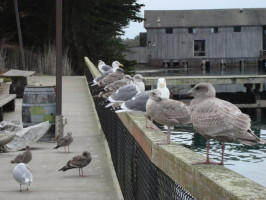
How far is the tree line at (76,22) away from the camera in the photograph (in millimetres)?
39000

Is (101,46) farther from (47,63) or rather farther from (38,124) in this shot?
(38,124)

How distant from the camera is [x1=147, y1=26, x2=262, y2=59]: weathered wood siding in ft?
307

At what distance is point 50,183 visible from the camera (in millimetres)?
8602

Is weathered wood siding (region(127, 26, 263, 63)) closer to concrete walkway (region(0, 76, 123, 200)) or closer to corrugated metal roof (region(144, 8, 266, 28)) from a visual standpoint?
corrugated metal roof (region(144, 8, 266, 28))

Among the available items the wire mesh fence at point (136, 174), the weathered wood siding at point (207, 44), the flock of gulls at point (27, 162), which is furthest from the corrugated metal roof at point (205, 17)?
the wire mesh fence at point (136, 174)

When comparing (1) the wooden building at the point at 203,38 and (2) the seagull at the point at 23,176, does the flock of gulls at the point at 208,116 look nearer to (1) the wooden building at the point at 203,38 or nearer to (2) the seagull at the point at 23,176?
(2) the seagull at the point at 23,176

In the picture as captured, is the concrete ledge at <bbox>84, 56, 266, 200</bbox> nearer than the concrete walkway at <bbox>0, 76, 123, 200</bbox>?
Yes

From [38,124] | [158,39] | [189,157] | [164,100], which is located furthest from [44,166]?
[158,39]

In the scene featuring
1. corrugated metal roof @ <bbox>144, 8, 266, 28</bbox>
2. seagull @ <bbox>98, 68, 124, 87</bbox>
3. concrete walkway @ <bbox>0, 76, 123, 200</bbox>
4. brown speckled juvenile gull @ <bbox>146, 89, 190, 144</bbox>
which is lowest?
concrete walkway @ <bbox>0, 76, 123, 200</bbox>

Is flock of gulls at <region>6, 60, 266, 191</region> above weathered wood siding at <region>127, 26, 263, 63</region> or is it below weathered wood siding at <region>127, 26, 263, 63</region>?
below

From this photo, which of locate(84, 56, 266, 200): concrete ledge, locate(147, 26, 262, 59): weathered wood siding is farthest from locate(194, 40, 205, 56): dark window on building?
locate(84, 56, 266, 200): concrete ledge

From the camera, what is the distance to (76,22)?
130 feet

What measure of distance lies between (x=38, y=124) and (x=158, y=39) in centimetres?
8349

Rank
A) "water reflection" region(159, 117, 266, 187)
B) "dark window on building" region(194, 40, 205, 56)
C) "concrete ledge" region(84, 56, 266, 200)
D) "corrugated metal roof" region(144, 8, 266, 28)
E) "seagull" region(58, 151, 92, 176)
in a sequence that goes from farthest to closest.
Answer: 1. "corrugated metal roof" region(144, 8, 266, 28)
2. "dark window on building" region(194, 40, 205, 56)
3. "water reflection" region(159, 117, 266, 187)
4. "seagull" region(58, 151, 92, 176)
5. "concrete ledge" region(84, 56, 266, 200)
